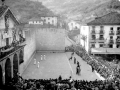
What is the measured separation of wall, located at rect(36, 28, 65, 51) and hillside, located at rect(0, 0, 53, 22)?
36.5 m

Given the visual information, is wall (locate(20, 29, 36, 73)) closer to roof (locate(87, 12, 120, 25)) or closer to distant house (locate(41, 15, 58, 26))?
roof (locate(87, 12, 120, 25))

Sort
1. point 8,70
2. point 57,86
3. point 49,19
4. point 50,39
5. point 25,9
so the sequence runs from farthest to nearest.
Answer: point 25,9 → point 49,19 → point 50,39 → point 8,70 → point 57,86

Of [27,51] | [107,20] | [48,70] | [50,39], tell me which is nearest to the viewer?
[48,70]

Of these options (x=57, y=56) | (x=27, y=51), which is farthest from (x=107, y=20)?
(x=27, y=51)

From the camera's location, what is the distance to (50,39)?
1617 inches

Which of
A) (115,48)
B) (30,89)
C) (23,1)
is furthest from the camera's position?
(23,1)

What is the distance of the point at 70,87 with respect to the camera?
1661cm

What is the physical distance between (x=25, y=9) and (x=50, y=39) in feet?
168

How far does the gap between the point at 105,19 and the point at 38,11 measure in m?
58.0

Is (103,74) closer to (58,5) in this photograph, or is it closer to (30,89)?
(30,89)

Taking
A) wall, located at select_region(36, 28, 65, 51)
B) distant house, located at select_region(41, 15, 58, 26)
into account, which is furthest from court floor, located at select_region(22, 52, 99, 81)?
distant house, located at select_region(41, 15, 58, 26)

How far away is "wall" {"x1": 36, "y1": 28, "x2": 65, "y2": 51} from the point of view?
1597 inches

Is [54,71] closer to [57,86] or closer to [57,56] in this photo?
[57,86]

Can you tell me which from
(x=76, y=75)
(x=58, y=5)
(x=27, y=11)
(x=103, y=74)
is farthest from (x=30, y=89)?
(x=58, y=5)
